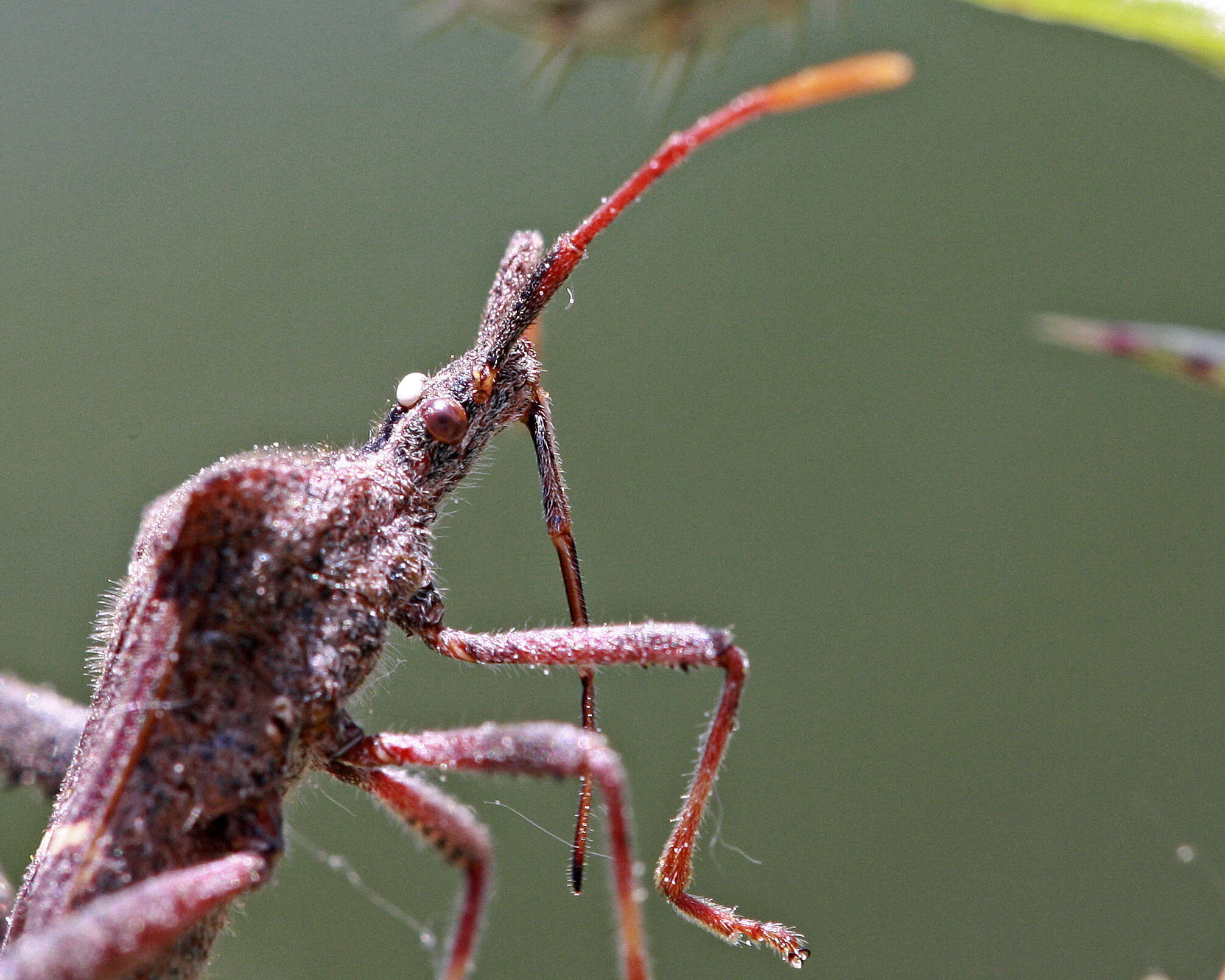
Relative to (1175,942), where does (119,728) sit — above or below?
below

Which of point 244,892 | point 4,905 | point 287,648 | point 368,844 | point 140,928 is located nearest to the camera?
point 140,928

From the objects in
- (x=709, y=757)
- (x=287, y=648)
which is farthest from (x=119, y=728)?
(x=709, y=757)

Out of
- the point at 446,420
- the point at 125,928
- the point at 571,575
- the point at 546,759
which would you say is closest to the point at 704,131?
the point at 446,420

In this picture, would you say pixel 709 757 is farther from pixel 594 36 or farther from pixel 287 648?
pixel 594 36

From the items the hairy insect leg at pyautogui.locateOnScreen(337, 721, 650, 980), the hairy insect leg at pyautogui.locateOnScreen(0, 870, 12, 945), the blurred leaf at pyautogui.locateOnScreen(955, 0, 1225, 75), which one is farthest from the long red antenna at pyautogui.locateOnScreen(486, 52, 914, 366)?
the hairy insect leg at pyautogui.locateOnScreen(0, 870, 12, 945)

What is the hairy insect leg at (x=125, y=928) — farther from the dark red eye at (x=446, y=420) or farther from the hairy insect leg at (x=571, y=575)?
the dark red eye at (x=446, y=420)

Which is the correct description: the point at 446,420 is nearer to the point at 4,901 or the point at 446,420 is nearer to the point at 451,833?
the point at 451,833
